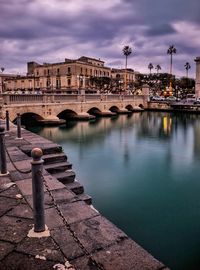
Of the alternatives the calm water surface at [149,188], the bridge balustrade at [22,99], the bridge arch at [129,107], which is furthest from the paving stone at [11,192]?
the bridge arch at [129,107]

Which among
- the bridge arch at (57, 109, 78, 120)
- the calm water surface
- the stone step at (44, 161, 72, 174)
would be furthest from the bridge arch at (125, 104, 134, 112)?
the stone step at (44, 161, 72, 174)

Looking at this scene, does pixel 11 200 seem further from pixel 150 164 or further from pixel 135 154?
pixel 135 154

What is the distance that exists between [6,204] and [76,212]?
1.26 meters

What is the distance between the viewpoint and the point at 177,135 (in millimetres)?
28906

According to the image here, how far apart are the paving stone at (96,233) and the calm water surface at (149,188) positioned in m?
2.98

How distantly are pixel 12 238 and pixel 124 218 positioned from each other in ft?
17.5

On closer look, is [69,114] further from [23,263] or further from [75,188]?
[23,263]

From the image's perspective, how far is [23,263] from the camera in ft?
10.3

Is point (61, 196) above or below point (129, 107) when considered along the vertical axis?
below

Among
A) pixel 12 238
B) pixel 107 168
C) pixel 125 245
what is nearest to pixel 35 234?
pixel 12 238

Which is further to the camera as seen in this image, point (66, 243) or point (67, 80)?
point (67, 80)

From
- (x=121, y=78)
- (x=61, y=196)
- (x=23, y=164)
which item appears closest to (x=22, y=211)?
(x=61, y=196)

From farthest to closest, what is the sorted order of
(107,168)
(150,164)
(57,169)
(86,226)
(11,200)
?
(150,164)
(107,168)
(57,169)
(11,200)
(86,226)

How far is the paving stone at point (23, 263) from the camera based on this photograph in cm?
305
